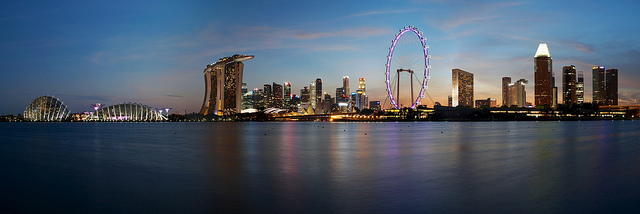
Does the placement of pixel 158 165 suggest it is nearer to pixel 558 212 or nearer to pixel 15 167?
pixel 15 167

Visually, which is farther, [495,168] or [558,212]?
[495,168]

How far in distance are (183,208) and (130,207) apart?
5.05 ft

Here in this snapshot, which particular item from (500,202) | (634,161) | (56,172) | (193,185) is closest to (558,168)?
(634,161)

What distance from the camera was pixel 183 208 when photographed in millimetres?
11102

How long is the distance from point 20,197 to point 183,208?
619 cm

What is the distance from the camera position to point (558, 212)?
10641 mm

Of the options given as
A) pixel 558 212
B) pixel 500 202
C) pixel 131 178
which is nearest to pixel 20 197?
pixel 131 178

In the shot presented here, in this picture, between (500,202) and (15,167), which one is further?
(15,167)

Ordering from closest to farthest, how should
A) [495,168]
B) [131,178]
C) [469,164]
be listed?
1. [131,178]
2. [495,168]
3. [469,164]

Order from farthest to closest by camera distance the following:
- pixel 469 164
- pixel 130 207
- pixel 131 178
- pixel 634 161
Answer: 1. pixel 634 161
2. pixel 469 164
3. pixel 131 178
4. pixel 130 207

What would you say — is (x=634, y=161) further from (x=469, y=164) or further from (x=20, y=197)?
(x=20, y=197)

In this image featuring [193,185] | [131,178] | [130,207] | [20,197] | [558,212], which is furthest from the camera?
[131,178]

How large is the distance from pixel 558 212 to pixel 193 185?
11.4 m

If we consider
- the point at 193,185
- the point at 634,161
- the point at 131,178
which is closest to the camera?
the point at 193,185
